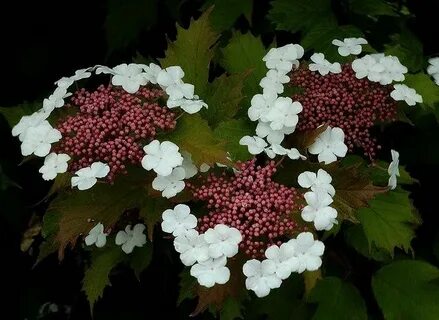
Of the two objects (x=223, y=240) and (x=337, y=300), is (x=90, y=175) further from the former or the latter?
(x=337, y=300)

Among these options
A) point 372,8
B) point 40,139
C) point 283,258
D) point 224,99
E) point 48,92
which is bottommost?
point 48,92

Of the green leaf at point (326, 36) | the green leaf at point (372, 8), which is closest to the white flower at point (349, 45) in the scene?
the green leaf at point (326, 36)

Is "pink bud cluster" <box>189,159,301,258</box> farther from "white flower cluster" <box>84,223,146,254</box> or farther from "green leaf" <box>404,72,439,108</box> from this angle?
"green leaf" <box>404,72,439,108</box>

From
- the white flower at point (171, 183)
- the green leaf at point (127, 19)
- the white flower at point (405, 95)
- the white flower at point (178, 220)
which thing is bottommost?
the green leaf at point (127, 19)

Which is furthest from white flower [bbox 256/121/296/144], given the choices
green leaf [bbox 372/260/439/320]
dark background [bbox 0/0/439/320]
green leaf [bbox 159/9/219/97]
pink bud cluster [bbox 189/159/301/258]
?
dark background [bbox 0/0/439/320]

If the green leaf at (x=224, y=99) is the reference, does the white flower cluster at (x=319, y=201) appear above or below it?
below

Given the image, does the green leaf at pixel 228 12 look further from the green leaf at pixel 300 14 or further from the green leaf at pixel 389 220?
Answer: the green leaf at pixel 389 220

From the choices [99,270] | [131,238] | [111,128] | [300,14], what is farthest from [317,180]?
[300,14]
